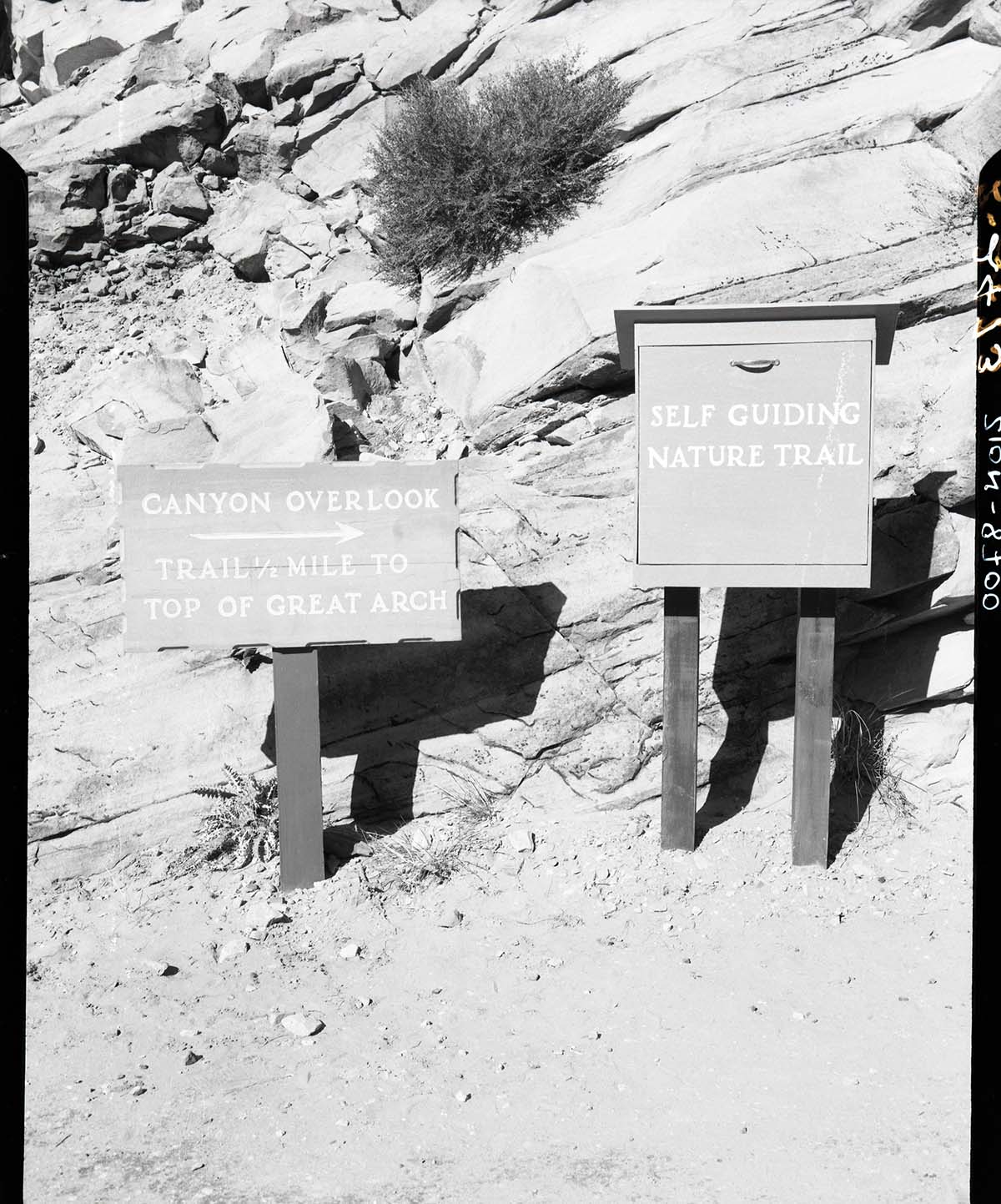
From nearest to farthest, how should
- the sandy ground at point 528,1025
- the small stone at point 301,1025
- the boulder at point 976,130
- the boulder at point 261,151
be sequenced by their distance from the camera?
the sandy ground at point 528,1025, the small stone at point 301,1025, the boulder at point 976,130, the boulder at point 261,151

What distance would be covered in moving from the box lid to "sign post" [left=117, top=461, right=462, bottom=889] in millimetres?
1400

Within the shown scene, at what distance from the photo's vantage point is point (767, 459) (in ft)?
21.3

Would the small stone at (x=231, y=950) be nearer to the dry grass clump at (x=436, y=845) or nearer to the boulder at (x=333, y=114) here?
the dry grass clump at (x=436, y=845)

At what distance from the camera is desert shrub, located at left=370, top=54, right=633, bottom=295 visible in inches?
424

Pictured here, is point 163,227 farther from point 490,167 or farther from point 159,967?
point 159,967

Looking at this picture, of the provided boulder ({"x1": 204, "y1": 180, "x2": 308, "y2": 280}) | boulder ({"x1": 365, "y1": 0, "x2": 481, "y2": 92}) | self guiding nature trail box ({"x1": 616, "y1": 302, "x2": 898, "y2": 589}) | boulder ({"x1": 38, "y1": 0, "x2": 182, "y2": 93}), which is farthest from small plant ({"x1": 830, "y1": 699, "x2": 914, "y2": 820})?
boulder ({"x1": 38, "y1": 0, "x2": 182, "y2": 93})

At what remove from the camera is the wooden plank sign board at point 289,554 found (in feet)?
21.7

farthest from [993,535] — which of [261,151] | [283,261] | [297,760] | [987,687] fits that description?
[261,151]

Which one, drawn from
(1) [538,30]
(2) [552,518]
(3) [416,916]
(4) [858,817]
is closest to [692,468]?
(2) [552,518]

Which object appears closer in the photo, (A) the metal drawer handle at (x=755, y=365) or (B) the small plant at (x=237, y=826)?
(A) the metal drawer handle at (x=755, y=365)

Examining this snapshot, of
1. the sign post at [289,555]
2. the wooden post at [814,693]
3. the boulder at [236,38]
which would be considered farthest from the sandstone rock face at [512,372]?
the sign post at [289,555]

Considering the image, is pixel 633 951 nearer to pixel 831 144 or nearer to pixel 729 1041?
pixel 729 1041

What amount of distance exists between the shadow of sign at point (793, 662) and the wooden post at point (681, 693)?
0.65 meters

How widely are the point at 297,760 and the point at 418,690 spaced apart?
42.5 inches
